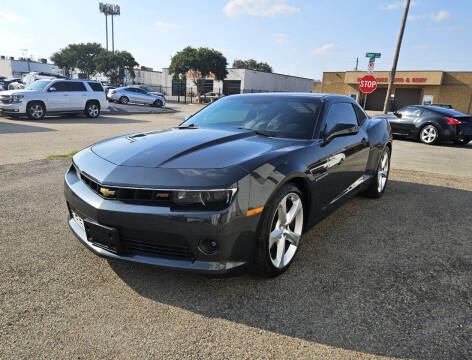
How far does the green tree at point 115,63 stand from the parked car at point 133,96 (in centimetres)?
3002

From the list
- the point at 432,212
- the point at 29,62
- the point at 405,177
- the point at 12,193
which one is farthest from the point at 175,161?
the point at 29,62

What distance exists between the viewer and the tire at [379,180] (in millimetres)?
4972

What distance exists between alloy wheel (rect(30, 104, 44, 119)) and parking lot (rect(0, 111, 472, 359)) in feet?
41.3

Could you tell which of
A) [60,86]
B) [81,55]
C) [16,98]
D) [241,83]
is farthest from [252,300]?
[81,55]

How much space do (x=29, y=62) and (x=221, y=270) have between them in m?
98.7

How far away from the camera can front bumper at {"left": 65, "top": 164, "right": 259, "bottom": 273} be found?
221cm

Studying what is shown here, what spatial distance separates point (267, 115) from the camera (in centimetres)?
366

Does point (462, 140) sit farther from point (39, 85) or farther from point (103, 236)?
point (39, 85)

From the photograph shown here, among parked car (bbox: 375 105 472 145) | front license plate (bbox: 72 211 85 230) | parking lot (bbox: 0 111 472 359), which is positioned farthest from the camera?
parked car (bbox: 375 105 472 145)

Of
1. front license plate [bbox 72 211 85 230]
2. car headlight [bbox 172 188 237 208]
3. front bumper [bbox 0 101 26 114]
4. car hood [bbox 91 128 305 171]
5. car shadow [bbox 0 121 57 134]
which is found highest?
car hood [bbox 91 128 305 171]

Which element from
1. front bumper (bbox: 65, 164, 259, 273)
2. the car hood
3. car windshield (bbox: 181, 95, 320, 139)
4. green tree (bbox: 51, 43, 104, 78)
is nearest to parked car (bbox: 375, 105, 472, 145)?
car windshield (bbox: 181, 95, 320, 139)

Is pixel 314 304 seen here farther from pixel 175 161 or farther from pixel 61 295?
pixel 61 295

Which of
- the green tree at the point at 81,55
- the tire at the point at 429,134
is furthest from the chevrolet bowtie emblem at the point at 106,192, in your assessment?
the green tree at the point at 81,55

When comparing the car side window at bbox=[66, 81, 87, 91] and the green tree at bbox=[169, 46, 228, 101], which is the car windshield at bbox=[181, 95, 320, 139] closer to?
the car side window at bbox=[66, 81, 87, 91]
